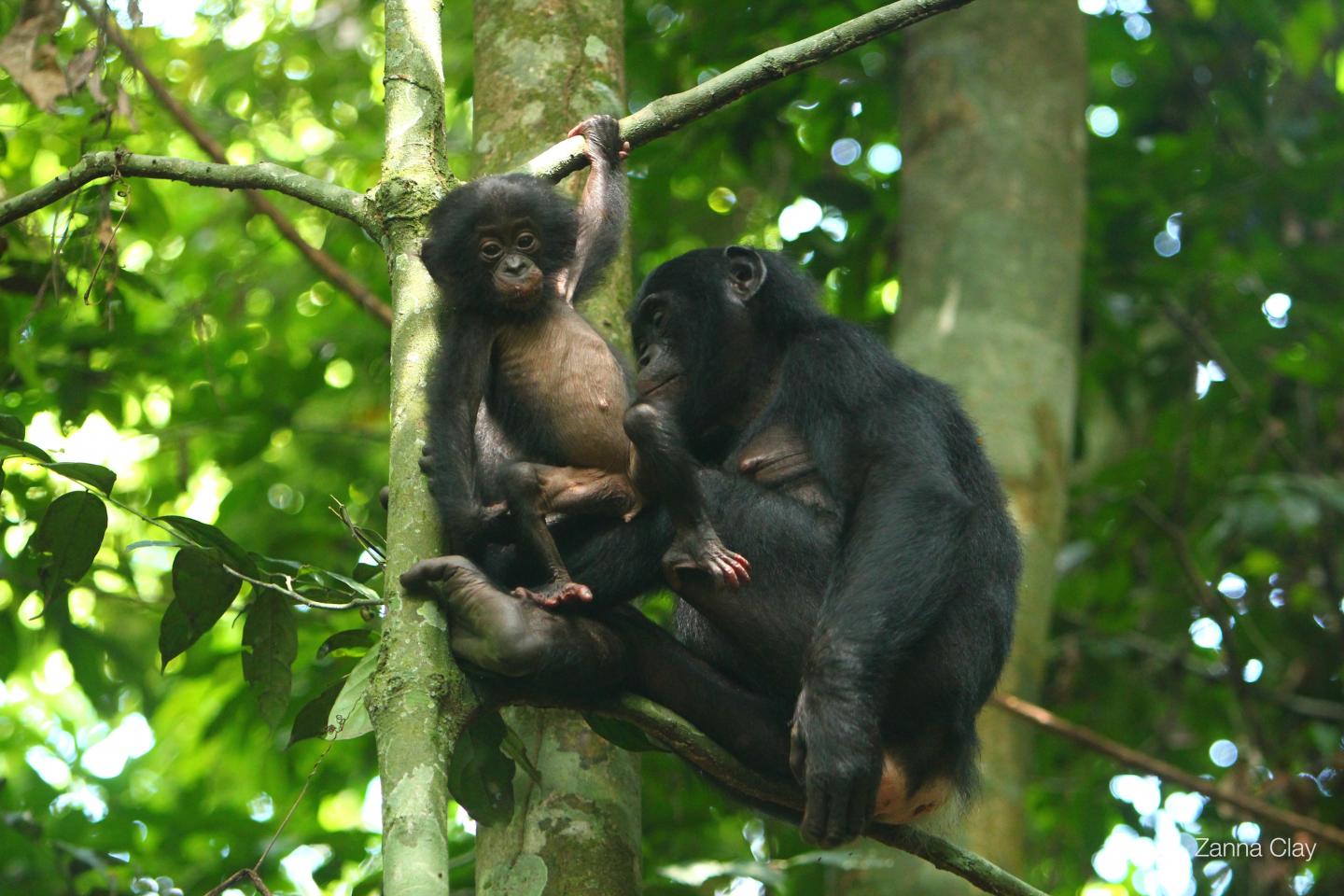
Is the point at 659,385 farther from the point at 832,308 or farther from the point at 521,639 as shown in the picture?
the point at 832,308

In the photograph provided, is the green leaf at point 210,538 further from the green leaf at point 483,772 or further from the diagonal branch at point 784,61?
the diagonal branch at point 784,61

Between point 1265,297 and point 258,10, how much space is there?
707cm

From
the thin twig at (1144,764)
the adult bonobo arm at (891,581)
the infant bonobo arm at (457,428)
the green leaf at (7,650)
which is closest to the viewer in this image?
the infant bonobo arm at (457,428)

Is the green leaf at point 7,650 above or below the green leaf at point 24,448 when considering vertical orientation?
below

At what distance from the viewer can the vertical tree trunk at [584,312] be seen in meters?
3.86

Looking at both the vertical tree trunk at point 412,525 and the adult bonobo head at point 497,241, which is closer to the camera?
the vertical tree trunk at point 412,525

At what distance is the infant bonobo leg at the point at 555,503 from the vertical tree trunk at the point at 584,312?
612 millimetres

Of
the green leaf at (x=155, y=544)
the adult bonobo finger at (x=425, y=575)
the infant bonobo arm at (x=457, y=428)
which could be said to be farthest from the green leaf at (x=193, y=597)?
the adult bonobo finger at (x=425, y=575)

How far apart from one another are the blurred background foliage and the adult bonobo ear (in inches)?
84.2

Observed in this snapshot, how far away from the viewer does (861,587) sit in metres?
3.58

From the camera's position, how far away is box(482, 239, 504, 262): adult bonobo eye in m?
3.81

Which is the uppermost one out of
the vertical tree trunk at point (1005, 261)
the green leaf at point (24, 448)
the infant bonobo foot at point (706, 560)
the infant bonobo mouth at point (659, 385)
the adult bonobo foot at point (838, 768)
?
the green leaf at point (24, 448)

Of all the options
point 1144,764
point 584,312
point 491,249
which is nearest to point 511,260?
point 491,249

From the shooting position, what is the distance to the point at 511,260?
12.6 feet
